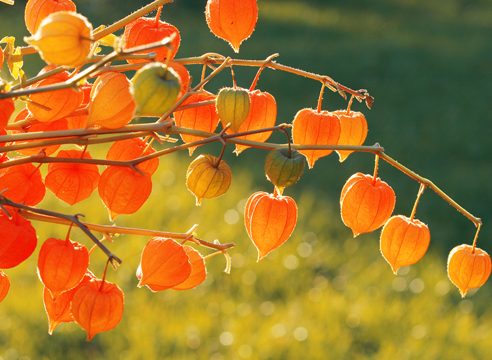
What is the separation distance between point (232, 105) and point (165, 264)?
16 centimetres

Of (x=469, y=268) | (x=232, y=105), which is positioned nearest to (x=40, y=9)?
(x=232, y=105)

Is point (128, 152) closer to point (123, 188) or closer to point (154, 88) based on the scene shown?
point (123, 188)

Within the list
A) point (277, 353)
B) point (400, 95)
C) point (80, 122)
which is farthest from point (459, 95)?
point (80, 122)

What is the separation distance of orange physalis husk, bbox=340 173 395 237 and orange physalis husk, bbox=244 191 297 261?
0.20ft

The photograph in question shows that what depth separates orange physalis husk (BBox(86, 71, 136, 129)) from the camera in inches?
16.7

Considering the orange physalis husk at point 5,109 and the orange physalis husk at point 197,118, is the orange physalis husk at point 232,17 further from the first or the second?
the orange physalis husk at point 5,109

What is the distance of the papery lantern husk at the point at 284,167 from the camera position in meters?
0.49

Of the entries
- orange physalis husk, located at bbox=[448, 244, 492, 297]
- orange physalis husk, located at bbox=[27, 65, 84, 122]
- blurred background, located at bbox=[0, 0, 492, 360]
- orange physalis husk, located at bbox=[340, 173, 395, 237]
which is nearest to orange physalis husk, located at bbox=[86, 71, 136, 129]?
orange physalis husk, located at bbox=[27, 65, 84, 122]

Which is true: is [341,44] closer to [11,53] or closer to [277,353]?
[277,353]

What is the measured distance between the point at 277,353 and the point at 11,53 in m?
1.70

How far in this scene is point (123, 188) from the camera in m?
0.51

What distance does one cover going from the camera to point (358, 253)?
2781mm

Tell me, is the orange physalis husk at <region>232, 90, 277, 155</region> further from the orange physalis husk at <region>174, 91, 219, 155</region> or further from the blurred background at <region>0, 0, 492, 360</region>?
the blurred background at <region>0, 0, 492, 360</region>

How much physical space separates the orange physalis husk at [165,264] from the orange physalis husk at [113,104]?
0.14 meters
